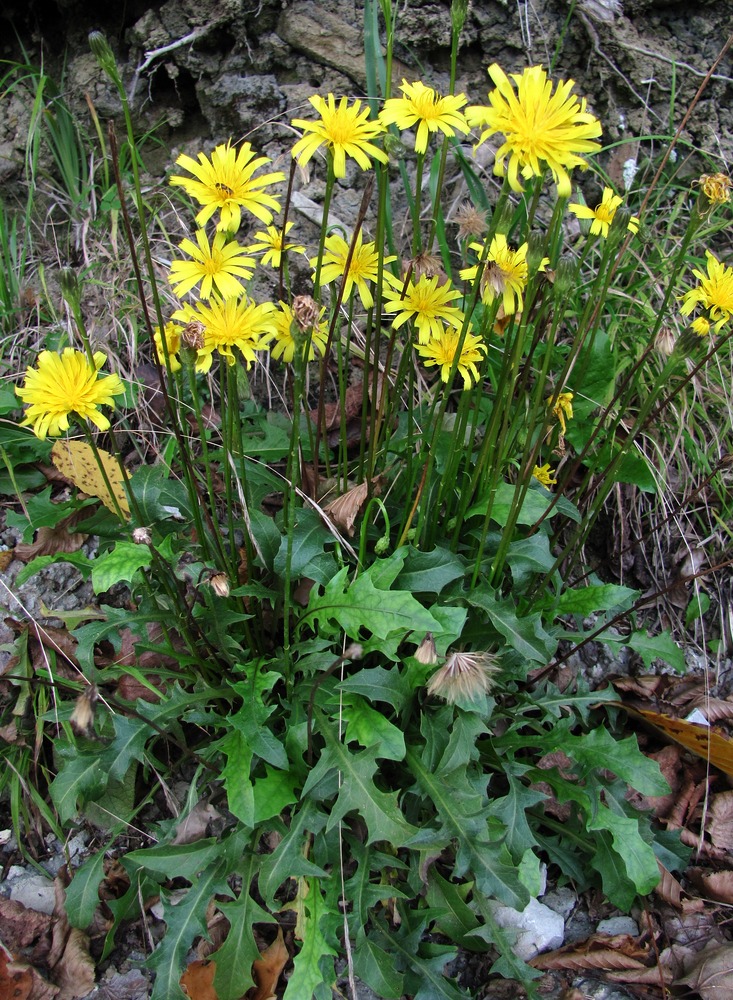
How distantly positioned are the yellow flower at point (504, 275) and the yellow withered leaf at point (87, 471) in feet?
3.94

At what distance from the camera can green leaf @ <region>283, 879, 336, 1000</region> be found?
5.65ft

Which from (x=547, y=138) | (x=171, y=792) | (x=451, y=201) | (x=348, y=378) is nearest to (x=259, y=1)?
(x=451, y=201)

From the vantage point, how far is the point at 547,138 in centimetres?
140

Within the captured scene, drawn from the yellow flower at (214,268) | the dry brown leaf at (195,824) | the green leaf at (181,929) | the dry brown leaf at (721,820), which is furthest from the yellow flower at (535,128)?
the dry brown leaf at (721,820)

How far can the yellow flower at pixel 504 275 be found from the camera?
1572 millimetres

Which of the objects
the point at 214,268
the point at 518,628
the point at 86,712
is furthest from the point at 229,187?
the point at 518,628

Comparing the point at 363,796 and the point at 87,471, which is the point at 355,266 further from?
the point at 363,796

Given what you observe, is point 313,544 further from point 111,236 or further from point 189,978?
point 111,236

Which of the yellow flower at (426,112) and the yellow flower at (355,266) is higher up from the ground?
the yellow flower at (426,112)

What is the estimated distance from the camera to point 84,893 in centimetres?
188

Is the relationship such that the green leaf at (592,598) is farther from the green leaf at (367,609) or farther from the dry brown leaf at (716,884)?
the dry brown leaf at (716,884)

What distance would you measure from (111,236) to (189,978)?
2561mm

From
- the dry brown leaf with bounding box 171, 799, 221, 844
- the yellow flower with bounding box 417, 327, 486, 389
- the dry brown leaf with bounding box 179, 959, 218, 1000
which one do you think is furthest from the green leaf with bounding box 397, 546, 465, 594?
the dry brown leaf with bounding box 179, 959, 218, 1000

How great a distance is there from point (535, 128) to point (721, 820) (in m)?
1.97
